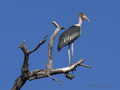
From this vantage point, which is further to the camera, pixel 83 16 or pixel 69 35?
pixel 83 16

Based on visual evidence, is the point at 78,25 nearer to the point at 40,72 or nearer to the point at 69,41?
the point at 69,41

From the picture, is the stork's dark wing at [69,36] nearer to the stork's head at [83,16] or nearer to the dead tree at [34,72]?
the stork's head at [83,16]

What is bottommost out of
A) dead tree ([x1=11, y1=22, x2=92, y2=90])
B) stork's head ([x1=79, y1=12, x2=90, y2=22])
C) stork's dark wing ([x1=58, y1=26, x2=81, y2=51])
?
dead tree ([x1=11, y1=22, x2=92, y2=90])

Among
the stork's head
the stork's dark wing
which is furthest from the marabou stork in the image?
the stork's head

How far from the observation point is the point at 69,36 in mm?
12648

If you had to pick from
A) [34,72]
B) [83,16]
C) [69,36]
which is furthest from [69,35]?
[34,72]

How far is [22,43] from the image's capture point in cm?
1058

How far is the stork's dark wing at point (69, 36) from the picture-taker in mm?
12467

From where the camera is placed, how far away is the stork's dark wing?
40.9ft

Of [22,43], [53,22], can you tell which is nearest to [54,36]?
[53,22]

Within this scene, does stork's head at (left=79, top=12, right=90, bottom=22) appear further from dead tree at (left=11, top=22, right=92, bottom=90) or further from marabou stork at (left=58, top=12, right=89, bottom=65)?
dead tree at (left=11, top=22, right=92, bottom=90)

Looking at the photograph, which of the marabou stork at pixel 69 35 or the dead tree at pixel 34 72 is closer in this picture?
the dead tree at pixel 34 72

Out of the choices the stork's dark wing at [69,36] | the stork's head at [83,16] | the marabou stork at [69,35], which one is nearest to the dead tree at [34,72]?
the marabou stork at [69,35]

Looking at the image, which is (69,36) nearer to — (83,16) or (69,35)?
(69,35)
